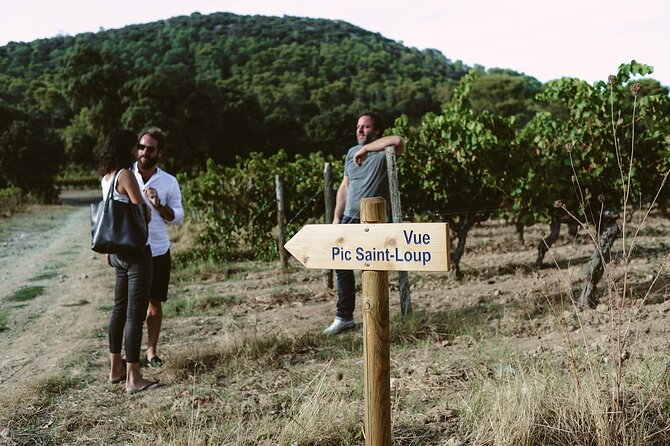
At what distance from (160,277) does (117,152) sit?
1007mm

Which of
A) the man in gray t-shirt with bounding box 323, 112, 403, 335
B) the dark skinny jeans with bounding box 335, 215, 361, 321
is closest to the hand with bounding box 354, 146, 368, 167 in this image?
the man in gray t-shirt with bounding box 323, 112, 403, 335

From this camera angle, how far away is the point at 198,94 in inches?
1389

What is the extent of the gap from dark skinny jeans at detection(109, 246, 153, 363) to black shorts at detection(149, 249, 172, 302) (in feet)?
0.96

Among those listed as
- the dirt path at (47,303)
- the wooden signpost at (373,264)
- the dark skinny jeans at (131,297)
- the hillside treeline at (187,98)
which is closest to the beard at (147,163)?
the dark skinny jeans at (131,297)

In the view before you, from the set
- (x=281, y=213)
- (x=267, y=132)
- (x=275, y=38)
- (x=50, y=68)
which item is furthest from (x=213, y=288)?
(x=275, y=38)

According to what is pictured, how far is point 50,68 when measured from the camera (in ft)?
175

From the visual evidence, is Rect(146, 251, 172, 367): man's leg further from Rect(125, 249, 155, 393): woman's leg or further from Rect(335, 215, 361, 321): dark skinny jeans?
Rect(335, 215, 361, 321): dark skinny jeans

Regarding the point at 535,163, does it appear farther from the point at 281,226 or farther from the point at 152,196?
the point at 152,196

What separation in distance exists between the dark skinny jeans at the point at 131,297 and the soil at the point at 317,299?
0.61m

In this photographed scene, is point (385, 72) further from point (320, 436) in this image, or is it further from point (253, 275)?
point (320, 436)

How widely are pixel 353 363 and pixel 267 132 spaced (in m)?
38.6

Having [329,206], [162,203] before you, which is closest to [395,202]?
[162,203]

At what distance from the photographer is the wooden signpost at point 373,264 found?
2.21 m

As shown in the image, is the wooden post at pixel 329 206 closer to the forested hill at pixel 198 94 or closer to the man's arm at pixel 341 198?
the man's arm at pixel 341 198
